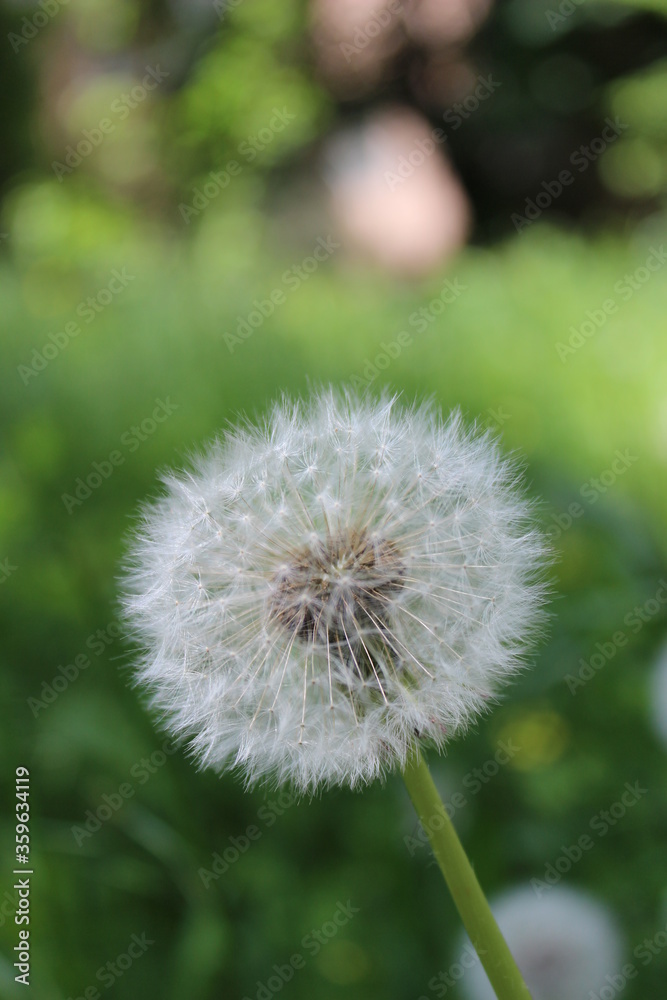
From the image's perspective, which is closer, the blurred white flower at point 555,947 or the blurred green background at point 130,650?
the blurred white flower at point 555,947

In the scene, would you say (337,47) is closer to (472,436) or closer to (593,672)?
(593,672)

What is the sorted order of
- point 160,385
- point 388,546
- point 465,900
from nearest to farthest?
point 465,900 → point 388,546 → point 160,385

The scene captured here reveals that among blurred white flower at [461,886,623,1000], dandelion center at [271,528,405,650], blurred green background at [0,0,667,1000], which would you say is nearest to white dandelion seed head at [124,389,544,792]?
dandelion center at [271,528,405,650]

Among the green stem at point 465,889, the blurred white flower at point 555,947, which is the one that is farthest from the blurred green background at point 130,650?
the green stem at point 465,889

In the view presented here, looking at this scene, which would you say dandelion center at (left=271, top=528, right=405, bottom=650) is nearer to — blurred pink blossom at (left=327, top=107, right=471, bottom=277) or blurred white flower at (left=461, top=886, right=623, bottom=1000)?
blurred white flower at (left=461, top=886, right=623, bottom=1000)

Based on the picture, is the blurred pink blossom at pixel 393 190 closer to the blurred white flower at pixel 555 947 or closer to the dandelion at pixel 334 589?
the blurred white flower at pixel 555 947

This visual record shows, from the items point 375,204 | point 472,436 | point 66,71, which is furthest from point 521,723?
point 66,71

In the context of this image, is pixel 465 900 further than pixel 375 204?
No
